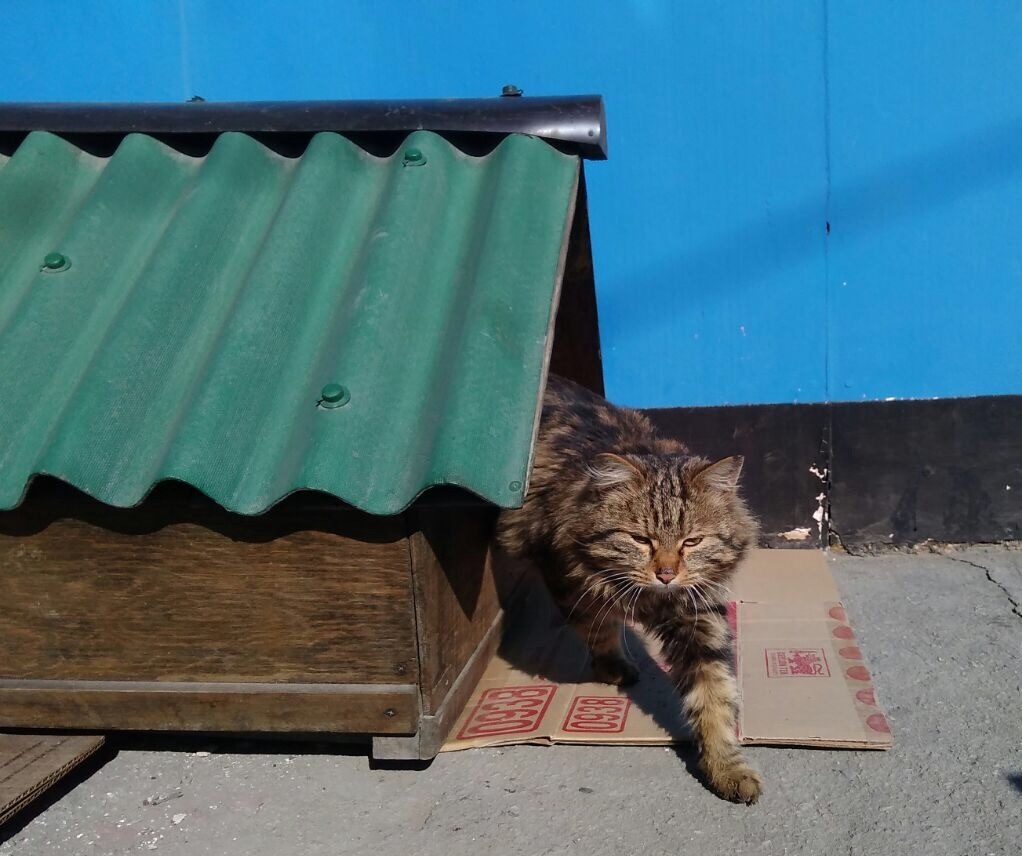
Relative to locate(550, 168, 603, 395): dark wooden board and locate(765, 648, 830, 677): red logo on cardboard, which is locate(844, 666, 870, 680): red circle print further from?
locate(550, 168, 603, 395): dark wooden board

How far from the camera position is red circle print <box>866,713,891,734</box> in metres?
2.79

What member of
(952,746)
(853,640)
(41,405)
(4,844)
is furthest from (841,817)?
(41,405)

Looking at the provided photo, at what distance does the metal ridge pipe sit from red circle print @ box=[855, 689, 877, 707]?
192 cm

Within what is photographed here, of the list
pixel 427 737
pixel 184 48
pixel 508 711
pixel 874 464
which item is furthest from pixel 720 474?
pixel 184 48

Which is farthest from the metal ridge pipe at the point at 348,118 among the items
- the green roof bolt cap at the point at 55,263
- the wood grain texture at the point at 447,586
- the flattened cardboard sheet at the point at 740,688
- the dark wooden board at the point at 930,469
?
the dark wooden board at the point at 930,469

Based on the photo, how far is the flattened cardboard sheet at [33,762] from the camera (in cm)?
237

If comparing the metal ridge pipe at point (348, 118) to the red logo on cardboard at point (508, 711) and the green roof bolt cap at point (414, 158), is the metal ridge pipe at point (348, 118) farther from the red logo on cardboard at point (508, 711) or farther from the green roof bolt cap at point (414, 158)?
the red logo on cardboard at point (508, 711)

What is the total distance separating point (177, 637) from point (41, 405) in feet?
2.36

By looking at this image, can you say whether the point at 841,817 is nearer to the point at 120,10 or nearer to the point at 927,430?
the point at 927,430

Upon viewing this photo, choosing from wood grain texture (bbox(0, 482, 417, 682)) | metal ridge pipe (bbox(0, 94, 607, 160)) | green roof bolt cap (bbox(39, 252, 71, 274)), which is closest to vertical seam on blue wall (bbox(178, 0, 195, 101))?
metal ridge pipe (bbox(0, 94, 607, 160))

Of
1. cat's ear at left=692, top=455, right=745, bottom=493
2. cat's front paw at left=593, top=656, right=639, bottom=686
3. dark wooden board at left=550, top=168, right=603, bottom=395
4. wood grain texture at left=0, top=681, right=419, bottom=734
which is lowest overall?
cat's front paw at left=593, top=656, right=639, bottom=686

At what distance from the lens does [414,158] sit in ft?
9.77

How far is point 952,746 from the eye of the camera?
2.75m

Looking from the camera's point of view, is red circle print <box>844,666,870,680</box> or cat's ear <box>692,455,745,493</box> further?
red circle print <box>844,666,870,680</box>
